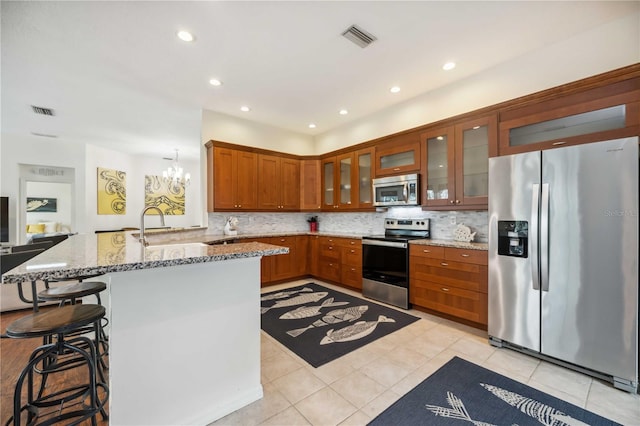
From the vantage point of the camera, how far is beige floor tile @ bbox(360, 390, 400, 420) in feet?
5.71

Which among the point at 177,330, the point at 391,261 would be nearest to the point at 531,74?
the point at 391,261

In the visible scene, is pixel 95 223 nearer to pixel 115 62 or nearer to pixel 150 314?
pixel 115 62

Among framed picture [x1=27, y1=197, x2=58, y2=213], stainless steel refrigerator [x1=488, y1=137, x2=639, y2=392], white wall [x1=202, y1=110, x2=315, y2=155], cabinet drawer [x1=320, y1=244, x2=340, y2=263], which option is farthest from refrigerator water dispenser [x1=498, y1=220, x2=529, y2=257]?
framed picture [x1=27, y1=197, x2=58, y2=213]

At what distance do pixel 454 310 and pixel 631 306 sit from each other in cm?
139

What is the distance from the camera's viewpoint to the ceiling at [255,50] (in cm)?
229

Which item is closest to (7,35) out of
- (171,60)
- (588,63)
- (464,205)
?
(171,60)

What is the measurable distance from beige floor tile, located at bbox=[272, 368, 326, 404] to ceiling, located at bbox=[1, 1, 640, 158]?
3.06 metres

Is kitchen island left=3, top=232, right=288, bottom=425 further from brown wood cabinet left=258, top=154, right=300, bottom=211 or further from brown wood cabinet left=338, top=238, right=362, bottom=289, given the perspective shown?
brown wood cabinet left=258, top=154, right=300, bottom=211

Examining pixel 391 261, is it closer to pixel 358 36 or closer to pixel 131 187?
pixel 358 36

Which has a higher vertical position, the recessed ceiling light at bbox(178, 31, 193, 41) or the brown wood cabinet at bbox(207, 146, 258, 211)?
the recessed ceiling light at bbox(178, 31, 193, 41)

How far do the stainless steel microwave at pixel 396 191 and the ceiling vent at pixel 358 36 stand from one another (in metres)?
1.78

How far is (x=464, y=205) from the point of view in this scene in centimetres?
318

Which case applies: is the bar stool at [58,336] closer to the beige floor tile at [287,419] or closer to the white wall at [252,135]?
the beige floor tile at [287,419]

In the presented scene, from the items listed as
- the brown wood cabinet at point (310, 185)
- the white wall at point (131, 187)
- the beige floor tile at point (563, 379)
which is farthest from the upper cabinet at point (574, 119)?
the white wall at point (131, 187)
